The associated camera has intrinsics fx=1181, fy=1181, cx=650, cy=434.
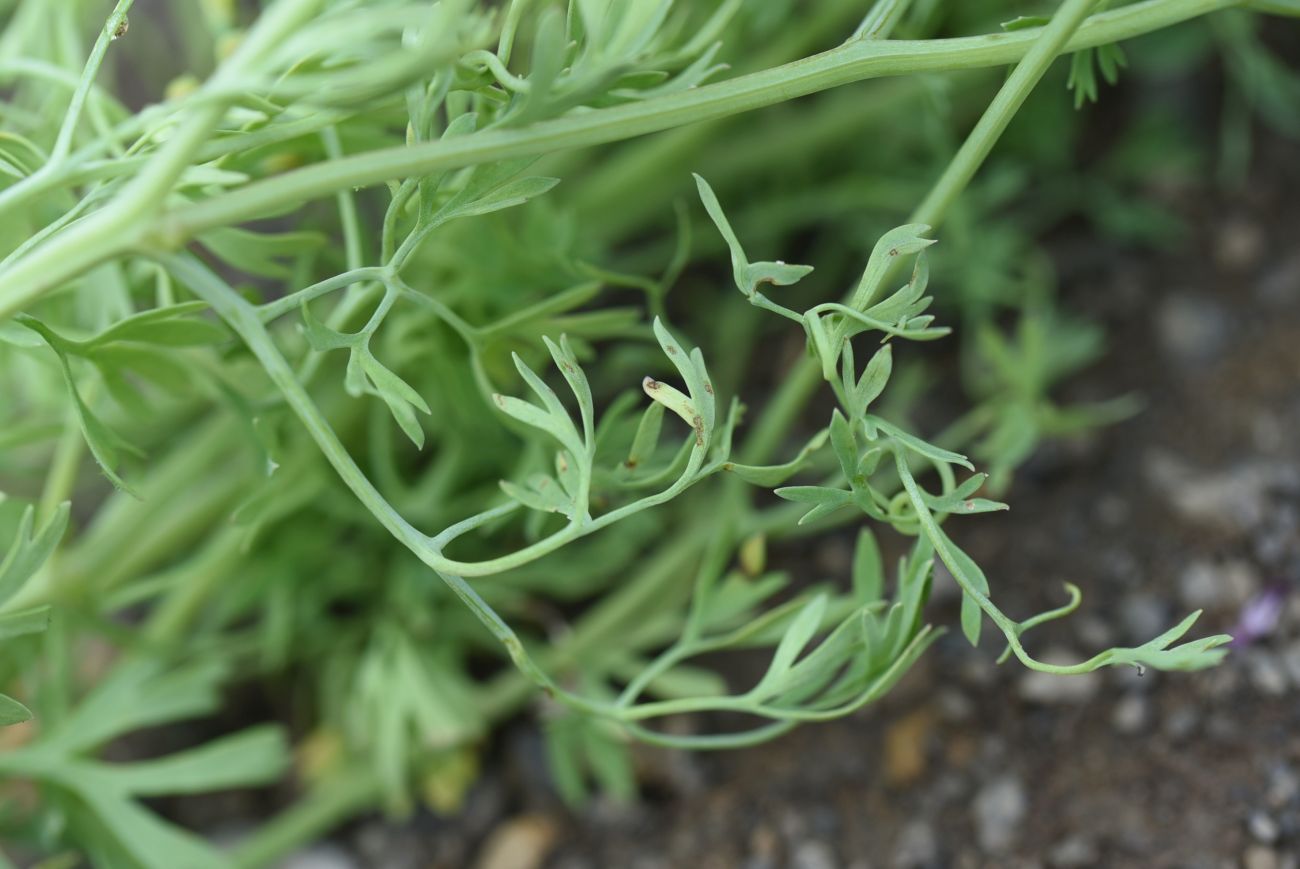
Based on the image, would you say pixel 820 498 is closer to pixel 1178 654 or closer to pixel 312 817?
pixel 1178 654

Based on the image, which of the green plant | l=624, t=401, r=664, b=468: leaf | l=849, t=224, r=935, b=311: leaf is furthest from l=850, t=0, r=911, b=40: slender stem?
l=624, t=401, r=664, b=468: leaf

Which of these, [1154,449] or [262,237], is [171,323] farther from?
[1154,449]

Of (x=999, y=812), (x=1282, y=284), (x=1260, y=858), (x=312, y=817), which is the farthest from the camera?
(x=1282, y=284)

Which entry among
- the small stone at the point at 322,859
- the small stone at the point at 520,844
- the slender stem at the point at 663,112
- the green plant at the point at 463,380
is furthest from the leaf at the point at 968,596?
the small stone at the point at 322,859

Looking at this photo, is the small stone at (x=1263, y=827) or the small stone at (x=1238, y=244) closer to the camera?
the small stone at (x=1263, y=827)

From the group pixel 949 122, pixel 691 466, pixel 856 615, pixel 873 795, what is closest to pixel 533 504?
pixel 691 466

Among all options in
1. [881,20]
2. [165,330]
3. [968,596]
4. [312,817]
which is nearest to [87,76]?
[165,330]

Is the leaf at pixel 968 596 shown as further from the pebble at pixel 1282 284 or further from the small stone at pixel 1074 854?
the pebble at pixel 1282 284
